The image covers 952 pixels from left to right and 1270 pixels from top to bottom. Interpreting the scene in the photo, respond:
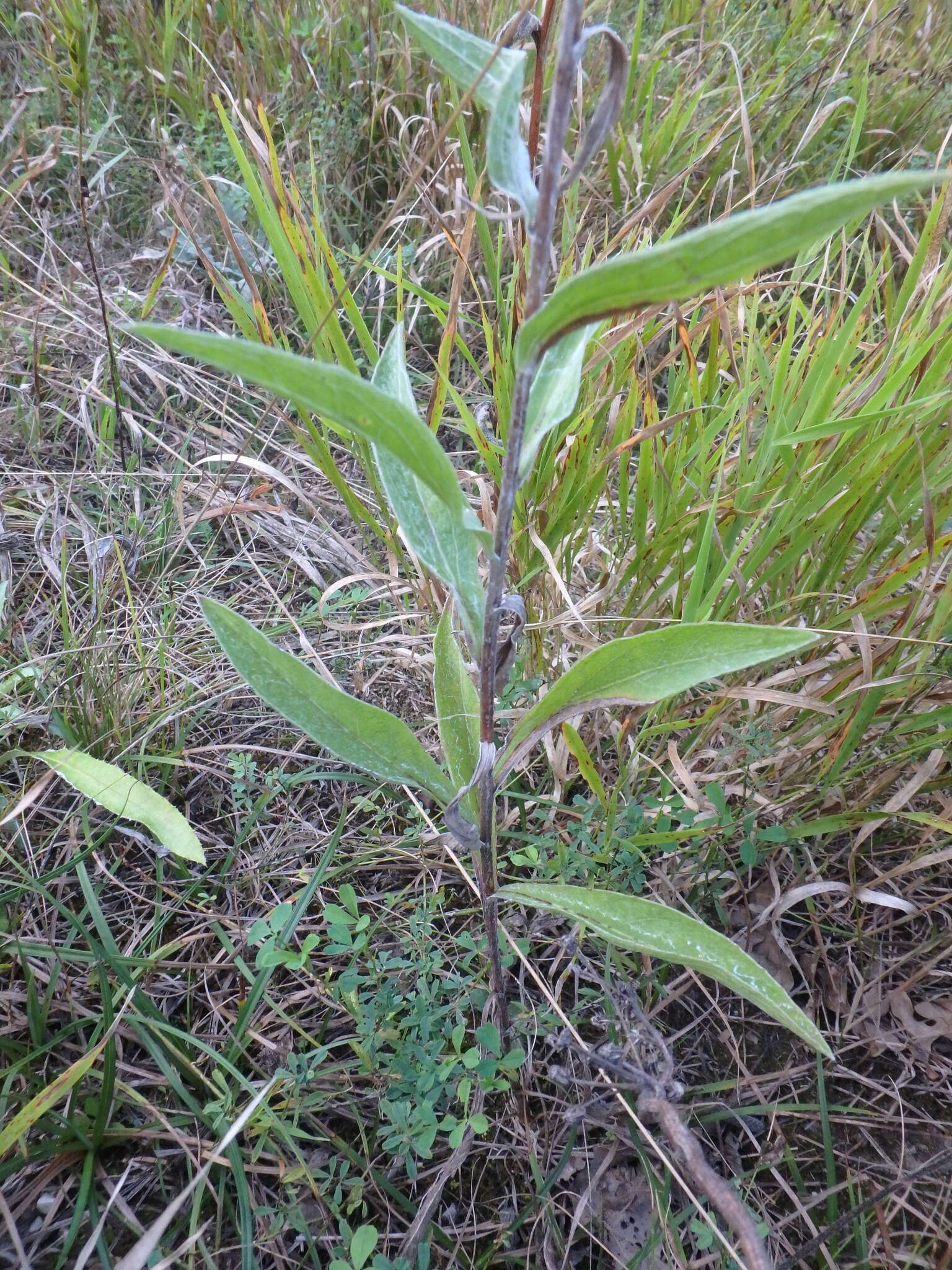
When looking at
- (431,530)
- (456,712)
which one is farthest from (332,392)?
(456,712)

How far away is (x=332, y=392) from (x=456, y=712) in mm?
413

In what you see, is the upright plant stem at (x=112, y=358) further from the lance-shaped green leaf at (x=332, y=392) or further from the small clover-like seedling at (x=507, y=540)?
the lance-shaped green leaf at (x=332, y=392)

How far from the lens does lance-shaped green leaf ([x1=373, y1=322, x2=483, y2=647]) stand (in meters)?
0.70

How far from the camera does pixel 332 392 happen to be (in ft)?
1.57

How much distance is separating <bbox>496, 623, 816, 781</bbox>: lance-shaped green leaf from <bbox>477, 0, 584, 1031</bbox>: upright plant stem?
2.7 inches

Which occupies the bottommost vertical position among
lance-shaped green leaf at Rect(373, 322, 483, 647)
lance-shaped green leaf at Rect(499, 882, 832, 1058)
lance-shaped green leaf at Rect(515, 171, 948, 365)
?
lance-shaped green leaf at Rect(499, 882, 832, 1058)

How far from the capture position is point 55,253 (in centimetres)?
189

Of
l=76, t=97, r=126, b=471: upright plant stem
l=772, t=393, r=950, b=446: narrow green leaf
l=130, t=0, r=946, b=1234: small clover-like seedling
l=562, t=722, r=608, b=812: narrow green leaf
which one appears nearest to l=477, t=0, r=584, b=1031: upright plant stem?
l=130, t=0, r=946, b=1234: small clover-like seedling

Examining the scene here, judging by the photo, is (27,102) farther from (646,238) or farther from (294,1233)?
(294,1233)

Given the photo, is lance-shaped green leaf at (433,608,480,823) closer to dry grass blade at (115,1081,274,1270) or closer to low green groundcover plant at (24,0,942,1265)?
low green groundcover plant at (24,0,942,1265)

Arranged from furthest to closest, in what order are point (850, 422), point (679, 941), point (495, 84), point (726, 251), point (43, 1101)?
1. point (850, 422)
2. point (43, 1101)
3. point (679, 941)
4. point (495, 84)
5. point (726, 251)

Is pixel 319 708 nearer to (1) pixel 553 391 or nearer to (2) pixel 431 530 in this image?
(2) pixel 431 530

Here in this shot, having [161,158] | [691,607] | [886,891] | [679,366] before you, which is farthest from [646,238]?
[161,158]

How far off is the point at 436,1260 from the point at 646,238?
1.41 metres
